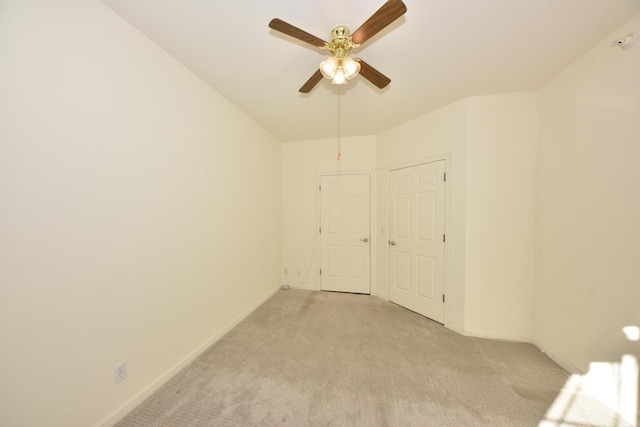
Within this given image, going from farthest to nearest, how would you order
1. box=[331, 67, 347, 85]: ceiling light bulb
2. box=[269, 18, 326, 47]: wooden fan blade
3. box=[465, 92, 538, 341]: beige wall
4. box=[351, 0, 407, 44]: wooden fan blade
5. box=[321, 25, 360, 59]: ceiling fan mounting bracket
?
1. box=[465, 92, 538, 341]: beige wall
2. box=[331, 67, 347, 85]: ceiling light bulb
3. box=[321, 25, 360, 59]: ceiling fan mounting bracket
4. box=[269, 18, 326, 47]: wooden fan blade
5. box=[351, 0, 407, 44]: wooden fan blade

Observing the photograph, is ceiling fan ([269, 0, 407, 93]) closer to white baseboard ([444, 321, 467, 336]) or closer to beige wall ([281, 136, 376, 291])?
beige wall ([281, 136, 376, 291])

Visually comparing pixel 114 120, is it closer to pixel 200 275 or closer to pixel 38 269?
pixel 38 269

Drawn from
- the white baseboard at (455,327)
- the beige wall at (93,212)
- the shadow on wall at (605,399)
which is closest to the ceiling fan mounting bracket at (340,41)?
the beige wall at (93,212)

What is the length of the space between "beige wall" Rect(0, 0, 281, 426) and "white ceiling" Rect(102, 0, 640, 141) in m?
0.30

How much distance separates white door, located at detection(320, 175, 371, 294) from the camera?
3.63 meters

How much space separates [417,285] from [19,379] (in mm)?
3366

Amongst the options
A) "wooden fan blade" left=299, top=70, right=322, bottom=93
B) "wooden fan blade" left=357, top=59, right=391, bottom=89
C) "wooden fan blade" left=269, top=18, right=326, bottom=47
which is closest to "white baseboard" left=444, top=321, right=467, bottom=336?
"wooden fan blade" left=357, top=59, right=391, bottom=89

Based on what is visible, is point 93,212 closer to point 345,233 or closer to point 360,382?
point 360,382

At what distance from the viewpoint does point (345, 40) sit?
1335mm

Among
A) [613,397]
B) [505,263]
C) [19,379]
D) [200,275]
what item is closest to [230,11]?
[200,275]

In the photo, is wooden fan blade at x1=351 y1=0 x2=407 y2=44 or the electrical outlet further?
the electrical outlet

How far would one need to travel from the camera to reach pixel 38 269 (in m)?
1.09

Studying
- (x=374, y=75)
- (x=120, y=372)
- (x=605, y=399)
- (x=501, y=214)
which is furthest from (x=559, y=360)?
(x=120, y=372)

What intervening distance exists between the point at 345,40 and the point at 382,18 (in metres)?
0.30
